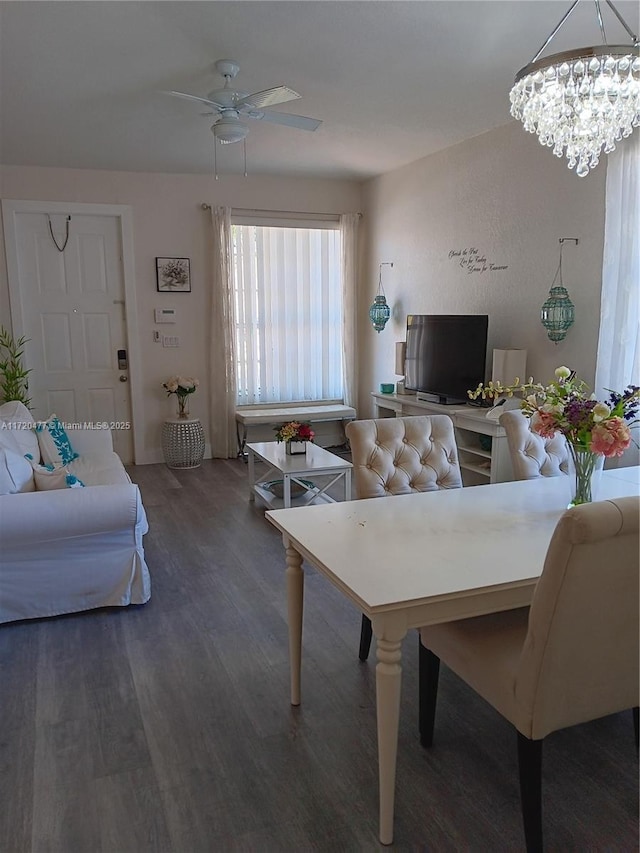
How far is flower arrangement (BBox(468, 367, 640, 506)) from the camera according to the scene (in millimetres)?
1896

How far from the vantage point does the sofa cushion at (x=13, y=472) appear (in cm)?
292

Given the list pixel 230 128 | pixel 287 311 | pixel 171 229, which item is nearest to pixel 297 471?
pixel 230 128

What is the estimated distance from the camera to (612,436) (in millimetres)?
1881

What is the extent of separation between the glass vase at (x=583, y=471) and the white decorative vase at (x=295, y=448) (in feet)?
8.14

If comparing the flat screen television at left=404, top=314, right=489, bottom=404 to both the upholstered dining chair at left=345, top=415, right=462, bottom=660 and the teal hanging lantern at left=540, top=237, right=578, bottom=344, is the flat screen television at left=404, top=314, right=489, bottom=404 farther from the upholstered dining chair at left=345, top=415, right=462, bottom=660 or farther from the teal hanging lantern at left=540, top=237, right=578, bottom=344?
the upholstered dining chair at left=345, top=415, right=462, bottom=660

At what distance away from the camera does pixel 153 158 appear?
5125 mm

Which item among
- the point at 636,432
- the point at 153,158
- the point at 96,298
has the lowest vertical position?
the point at 636,432

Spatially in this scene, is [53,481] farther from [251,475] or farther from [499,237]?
[499,237]

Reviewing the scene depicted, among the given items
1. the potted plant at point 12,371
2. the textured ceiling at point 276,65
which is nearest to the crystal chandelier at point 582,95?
the textured ceiling at point 276,65

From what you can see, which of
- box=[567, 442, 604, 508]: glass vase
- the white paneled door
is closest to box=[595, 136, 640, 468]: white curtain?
box=[567, 442, 604, 508]: glass vase

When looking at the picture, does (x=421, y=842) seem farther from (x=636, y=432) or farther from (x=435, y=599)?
(x=636, y=432)

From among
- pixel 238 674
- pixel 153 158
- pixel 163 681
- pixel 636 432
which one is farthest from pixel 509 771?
pixel 153 158

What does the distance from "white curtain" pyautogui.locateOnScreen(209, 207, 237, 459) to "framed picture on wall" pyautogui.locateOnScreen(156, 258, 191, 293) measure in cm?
26

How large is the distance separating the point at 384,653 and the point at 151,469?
15.0 ft
